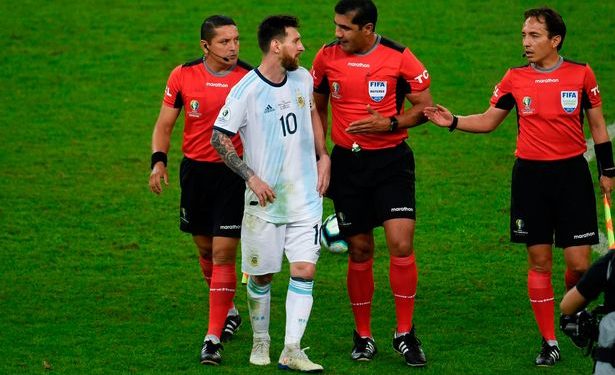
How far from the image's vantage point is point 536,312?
1010 cm

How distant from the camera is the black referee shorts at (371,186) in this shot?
10.1 m

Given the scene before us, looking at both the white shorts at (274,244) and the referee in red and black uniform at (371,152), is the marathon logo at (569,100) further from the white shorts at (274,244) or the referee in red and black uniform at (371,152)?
the white shorts at (274,244)

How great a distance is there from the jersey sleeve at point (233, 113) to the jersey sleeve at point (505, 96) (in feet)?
6.19

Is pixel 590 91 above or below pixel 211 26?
below

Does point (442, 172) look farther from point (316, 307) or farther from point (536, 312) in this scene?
point (536, 312)

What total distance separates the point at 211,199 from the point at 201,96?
31.0 inches

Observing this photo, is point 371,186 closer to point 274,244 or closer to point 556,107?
point 274,244

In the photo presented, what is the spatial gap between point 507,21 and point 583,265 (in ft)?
38.8

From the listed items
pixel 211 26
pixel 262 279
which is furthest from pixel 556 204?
pixel 211 26

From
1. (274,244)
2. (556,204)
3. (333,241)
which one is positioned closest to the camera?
(274,244)

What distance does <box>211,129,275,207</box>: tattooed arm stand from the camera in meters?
9.47

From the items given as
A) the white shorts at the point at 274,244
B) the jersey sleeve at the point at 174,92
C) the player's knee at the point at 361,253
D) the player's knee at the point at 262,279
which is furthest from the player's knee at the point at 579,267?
the jersey sleeve at the point at 174,92

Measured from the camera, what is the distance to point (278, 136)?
9672mm

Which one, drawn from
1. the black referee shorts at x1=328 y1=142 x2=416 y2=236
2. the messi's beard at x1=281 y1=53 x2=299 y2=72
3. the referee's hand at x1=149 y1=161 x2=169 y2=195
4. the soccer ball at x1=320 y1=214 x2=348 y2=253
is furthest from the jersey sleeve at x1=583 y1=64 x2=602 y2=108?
the soccer ball at x1=320 y1=214 x2=348 y2=253
